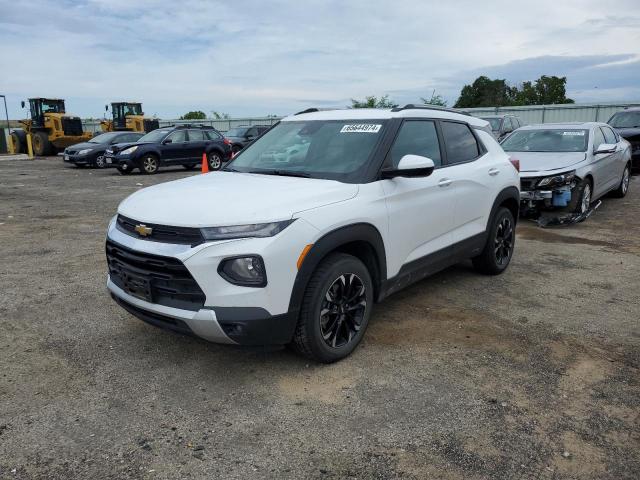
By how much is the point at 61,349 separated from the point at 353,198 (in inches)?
97.1

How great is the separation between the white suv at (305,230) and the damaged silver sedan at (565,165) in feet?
12.4

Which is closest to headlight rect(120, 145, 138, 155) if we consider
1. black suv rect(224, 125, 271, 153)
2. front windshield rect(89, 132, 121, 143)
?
front windshield rect(89, 132, 121, 143)

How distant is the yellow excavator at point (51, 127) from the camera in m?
26.2

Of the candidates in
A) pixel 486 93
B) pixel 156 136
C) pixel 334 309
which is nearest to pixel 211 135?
pixel 156 136

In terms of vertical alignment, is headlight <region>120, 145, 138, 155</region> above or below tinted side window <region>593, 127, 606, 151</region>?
below

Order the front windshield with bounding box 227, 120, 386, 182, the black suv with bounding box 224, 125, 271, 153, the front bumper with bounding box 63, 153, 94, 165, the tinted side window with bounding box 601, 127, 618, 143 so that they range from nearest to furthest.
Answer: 1. the front windshield with bounding box 227, 120, 386, 182
2. the tinted side window with bounding box 601, 127, 618, 143
3. the front bumper with bounding box 63, 153, 94, 165
4. the black suv with bounding box 224, 125, 271, 153

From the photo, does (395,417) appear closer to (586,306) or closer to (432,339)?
(432,339)

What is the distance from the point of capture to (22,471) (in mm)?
2623

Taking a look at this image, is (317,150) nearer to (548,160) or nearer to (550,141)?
(548,160)

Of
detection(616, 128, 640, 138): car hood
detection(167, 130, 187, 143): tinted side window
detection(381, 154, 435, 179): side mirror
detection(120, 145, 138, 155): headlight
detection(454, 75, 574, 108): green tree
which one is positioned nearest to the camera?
detection(381, 154, 435, 179): side mirror

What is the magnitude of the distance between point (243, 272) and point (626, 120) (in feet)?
49.3

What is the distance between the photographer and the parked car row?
17.1 meters

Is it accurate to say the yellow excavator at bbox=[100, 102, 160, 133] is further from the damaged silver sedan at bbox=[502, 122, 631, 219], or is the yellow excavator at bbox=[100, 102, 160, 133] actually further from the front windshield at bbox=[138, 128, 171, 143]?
the damaged silver sedan at bbox=[502, 122, 631, 219]

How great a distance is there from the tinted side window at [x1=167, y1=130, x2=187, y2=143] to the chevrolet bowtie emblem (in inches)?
604
